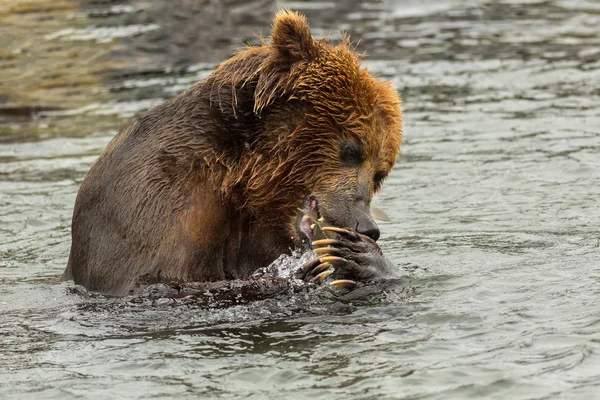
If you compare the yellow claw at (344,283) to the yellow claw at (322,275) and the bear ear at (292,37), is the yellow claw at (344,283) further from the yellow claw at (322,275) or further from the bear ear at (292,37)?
the bear ear at (292,37)

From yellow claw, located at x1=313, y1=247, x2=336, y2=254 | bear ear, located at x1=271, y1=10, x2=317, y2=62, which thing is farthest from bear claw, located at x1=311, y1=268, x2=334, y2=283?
bear ear, located at x1=271, y1=10, x2=317, y2=62

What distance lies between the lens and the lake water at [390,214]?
590 cm

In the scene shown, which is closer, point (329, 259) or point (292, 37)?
point (329, 259)

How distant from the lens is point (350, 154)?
7.20m

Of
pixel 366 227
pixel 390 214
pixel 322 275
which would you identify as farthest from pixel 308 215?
pixel 390 214

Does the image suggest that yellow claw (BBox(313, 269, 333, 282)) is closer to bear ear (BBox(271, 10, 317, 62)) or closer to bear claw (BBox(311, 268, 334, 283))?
bear claw (BBox(311, 268, 334, 283))

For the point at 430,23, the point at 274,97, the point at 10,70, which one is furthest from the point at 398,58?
the point at 274,97

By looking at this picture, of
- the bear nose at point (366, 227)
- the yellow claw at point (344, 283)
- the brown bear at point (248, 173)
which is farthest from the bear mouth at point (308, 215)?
the yellow claw at point (344, 283)

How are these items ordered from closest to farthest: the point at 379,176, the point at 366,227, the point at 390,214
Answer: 1. the point at 366,227
2. the point at 379,176
3. the point at 390,214

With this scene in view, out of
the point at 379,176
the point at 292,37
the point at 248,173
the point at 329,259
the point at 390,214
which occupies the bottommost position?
the point at 390,214

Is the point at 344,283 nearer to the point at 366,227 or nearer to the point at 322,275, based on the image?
the point at 322,275

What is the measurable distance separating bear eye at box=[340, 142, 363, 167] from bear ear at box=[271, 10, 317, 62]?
2.01ft

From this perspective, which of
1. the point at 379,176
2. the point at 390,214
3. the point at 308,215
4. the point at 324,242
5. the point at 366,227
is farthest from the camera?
the point at 390,214

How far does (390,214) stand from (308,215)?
10.1 ft
